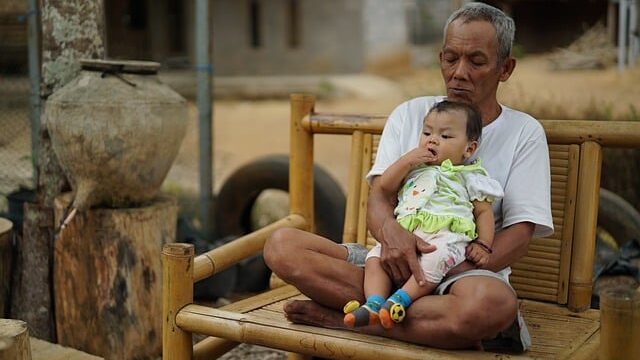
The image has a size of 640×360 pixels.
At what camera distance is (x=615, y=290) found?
6.24 ft

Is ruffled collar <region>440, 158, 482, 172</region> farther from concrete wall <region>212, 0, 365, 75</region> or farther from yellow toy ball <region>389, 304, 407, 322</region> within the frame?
concrete wall <region>212, 0, 365, 75</region>

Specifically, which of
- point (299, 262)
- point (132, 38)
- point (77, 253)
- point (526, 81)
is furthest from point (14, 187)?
point (132, 38)

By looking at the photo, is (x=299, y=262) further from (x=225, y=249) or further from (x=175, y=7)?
(x=175, y=7)

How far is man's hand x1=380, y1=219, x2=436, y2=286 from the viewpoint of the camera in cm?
229

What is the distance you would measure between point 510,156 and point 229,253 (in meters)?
0.99

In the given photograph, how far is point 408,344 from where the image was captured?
2273 millimetres

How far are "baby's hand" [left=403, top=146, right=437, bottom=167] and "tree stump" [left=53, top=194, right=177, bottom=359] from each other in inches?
66.1

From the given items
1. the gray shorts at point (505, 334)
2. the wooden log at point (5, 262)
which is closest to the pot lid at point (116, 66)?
the wooden log at point (5, 262)

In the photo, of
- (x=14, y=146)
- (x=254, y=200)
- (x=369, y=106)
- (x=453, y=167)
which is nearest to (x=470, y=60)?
(x=453, y=167)

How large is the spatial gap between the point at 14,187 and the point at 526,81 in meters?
12.5

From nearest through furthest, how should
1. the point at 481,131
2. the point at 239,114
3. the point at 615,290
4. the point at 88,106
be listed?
the point at 615,290 → the point at 481,131 → the point at 88,106 → the point at 239,114

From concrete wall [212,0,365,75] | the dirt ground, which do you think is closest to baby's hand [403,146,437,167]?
the dirt ground

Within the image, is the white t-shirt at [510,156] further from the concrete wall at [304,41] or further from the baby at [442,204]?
the concrete wall at [304,41]

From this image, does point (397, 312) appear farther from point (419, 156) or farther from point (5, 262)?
point (5, 262)
